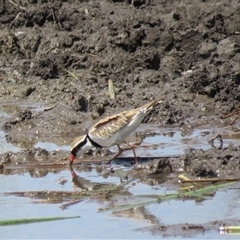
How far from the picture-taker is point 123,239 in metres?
7.24

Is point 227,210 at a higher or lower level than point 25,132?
lower

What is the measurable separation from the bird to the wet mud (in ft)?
0.74

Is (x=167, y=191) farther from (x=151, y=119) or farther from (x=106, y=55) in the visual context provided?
(x=106, y=55)

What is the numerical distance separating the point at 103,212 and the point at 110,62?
6073 mm

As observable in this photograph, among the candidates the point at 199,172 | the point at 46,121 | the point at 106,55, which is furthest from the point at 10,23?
the point at 199,172

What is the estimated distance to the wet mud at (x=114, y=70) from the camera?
11.2 m

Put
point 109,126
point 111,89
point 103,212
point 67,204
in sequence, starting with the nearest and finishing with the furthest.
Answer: point 103,212 → point 67,204 → point 109,126 → point 111,89

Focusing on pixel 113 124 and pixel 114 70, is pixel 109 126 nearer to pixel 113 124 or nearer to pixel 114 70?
pixel 113 124

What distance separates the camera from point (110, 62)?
13797 mm

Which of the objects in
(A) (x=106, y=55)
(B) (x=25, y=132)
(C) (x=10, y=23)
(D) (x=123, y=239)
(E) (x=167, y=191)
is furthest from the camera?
(C) (x=10, y=23)

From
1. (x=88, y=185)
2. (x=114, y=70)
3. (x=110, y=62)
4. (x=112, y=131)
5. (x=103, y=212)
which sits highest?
(x=110, y=62)

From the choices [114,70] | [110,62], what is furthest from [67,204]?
[110,62]

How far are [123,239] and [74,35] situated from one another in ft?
26.3

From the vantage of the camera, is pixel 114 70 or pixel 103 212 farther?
pixel 114 70
